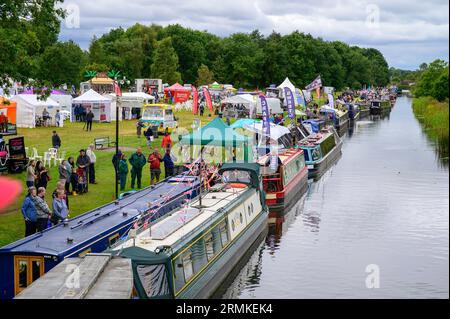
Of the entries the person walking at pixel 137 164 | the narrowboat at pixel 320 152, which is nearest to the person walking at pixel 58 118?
the narrowboat at pixel 320 152

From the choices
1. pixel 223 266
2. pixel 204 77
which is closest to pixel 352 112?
pixel 204 77

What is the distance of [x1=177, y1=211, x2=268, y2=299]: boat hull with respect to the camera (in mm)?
16047

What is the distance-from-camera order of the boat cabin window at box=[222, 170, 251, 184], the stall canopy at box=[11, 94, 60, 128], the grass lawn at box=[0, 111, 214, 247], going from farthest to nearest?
the stall canopy at box=[11, 94, 60, 128] < the boat cabin window at box=[222, 170, 251, 184] < the grass lawn at box=[0, 111, 214, 247]

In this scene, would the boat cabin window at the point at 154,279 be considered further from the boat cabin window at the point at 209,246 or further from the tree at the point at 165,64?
the tree at the point at 165,64

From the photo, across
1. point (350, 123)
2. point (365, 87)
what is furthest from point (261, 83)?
point (365, 87)

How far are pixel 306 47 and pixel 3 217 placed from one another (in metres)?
108

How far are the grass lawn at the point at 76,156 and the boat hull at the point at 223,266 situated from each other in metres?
5.70

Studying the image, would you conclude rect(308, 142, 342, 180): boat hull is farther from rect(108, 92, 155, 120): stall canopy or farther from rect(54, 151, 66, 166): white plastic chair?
rect(108, 92, 155, 120): stall canopy

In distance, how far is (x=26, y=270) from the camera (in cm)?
1437

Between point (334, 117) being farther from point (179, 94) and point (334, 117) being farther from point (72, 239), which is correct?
point (72, 239)

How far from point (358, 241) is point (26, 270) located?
13678 mm

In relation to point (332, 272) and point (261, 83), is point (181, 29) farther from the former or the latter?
point (332, 272)

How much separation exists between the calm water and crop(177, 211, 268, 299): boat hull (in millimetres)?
569

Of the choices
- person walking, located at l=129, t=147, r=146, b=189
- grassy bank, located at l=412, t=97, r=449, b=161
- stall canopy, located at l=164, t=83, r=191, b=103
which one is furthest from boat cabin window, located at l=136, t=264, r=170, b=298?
stall canopy, located at l=164, t=83, r=191, b=103
